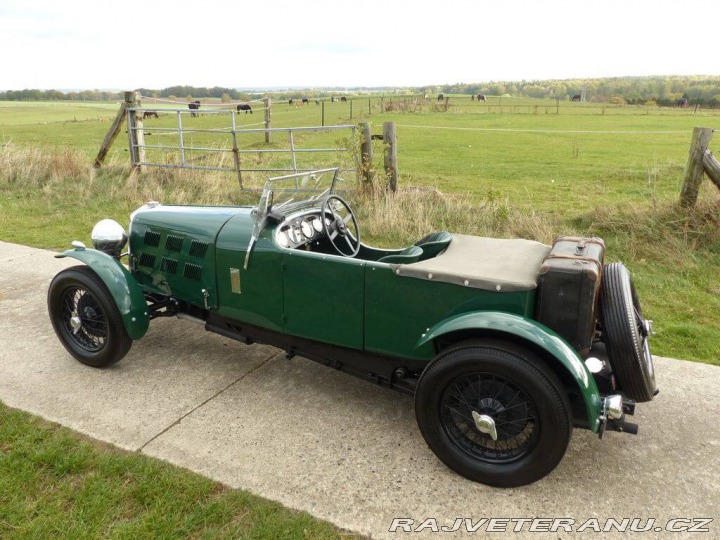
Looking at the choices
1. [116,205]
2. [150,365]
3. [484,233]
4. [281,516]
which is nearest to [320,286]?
[281,516]

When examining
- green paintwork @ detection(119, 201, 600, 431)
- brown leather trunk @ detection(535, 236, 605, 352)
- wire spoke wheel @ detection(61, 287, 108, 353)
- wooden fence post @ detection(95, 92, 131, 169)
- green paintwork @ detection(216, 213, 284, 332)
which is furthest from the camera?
wooden fence post @ detection(95, 92, 131, 169)

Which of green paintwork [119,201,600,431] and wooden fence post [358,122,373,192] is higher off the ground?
wooden fence post [358,122,373,192]

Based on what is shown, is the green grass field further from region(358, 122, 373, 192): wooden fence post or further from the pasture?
region(358, 122, 373, 192): wooden fence post

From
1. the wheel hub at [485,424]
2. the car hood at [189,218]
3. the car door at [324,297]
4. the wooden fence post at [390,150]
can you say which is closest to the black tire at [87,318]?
the car hood at [189,218]

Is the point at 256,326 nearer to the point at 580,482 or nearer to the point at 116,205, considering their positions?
the point at 580,482

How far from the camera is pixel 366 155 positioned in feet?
24.6

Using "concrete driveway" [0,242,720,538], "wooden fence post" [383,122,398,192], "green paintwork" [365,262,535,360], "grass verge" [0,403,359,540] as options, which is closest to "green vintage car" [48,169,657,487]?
"green paintwork" [365,262,535,360]

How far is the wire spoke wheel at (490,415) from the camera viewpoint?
2.52 meters

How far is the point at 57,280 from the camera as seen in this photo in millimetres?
3795

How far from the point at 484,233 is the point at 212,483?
4733 millimetres

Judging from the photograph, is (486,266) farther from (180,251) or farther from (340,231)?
(180,251)

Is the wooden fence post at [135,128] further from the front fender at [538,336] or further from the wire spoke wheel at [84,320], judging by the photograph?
the front fender at [538,336]

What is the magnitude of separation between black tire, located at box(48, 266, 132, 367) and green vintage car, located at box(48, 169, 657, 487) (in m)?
0.01

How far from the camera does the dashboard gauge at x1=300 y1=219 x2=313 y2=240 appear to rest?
3.60 meters
